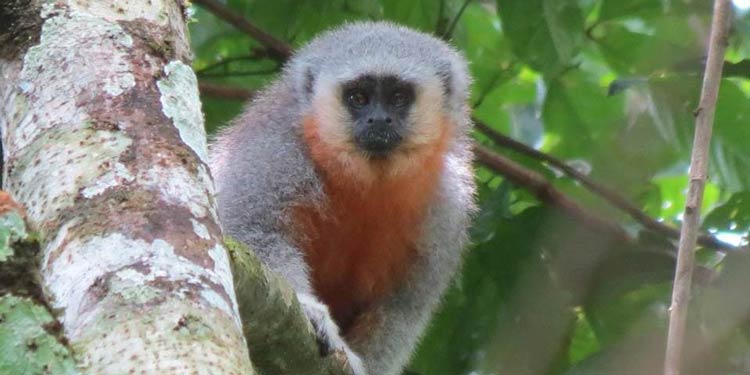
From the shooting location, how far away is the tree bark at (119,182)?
8.48 feet

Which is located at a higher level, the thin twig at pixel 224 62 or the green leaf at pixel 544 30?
the green leaf at pixel 544 30

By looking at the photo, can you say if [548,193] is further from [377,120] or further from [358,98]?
[358,98]

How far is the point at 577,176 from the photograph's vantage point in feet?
23.9

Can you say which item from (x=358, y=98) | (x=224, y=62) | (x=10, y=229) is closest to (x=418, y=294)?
(x=358, y=98)

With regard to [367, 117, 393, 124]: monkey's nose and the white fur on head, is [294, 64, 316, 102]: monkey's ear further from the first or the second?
[367, 117, 393, 124]: monkey's nose

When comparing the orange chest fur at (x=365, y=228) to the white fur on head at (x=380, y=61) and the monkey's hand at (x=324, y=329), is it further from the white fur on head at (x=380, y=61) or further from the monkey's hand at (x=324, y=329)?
the monkey's hand at (x=324, y=329)

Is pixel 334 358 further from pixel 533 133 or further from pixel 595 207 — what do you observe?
pixel 533 133

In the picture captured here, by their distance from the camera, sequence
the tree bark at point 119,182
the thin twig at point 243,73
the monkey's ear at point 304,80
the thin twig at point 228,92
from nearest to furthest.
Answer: the tree bark at point 119,182 → the monkey's ear at point 304,80 → the thin twig at point 228,92 → the thin twig at point 243,73

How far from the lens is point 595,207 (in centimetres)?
731

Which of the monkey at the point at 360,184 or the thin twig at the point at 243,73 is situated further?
the thin twig at the point at 243,73

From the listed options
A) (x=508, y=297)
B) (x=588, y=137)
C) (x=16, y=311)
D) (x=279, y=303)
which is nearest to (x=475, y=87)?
(x=588, y=137)

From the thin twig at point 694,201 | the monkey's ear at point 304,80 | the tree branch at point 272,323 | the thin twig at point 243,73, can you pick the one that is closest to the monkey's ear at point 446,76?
the monkey's ear at point 304,80

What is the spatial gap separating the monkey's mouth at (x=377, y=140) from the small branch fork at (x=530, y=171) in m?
0.75

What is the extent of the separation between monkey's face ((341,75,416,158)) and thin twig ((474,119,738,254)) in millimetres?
717
